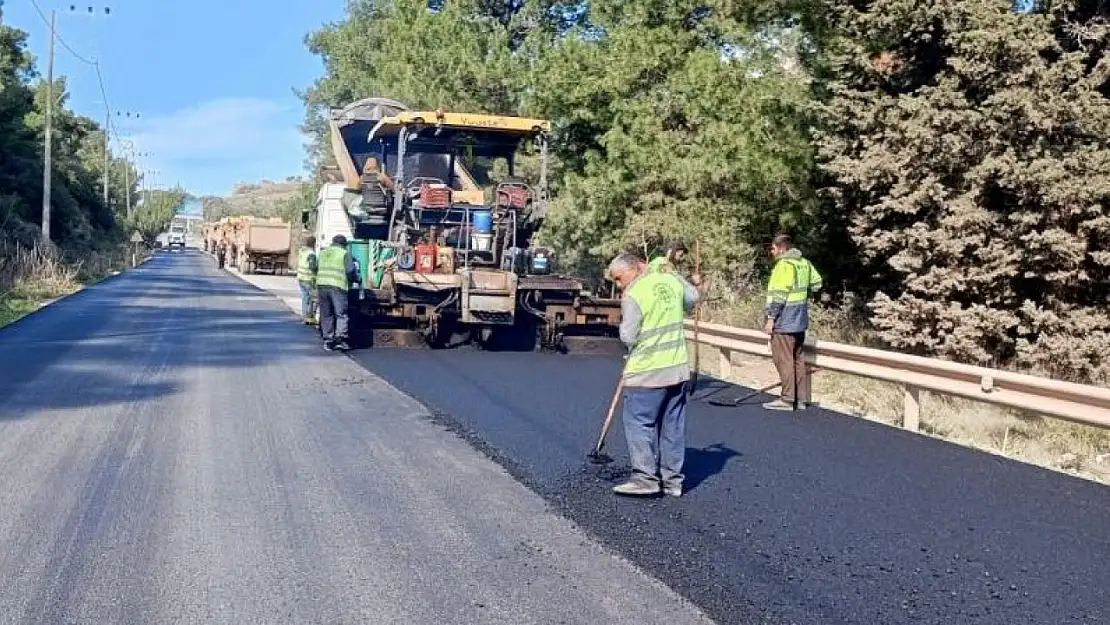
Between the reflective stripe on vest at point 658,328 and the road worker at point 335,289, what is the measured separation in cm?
878

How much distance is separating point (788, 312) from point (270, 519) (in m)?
6.13

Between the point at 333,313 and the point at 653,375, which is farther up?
the point at 653,375

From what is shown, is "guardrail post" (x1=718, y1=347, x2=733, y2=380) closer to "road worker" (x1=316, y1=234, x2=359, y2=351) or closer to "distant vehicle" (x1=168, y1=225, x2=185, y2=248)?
"road worker" (x1=316, y1=234, x2=359, y2=351)

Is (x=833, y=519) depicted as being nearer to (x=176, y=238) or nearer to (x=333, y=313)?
(x=333, y=313)

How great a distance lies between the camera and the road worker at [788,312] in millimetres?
11094

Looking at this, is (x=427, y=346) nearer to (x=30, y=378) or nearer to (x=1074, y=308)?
(x=30, y=378)

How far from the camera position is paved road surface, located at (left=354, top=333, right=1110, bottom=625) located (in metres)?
5.14

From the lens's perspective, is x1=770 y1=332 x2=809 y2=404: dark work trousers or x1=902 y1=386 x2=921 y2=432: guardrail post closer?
x1=902 y1=386 x2=921 y2=432: guardrail post

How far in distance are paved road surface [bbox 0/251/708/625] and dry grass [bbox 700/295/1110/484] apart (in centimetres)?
439

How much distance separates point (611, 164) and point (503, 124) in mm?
4661

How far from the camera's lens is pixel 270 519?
634cm

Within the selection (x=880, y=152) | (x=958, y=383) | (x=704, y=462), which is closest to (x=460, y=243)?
(x=880, y=152)

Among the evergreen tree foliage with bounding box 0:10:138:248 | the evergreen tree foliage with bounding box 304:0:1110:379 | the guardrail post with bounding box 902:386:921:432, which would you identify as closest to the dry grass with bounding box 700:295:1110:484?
the guardrail post with bounding box 902:386:921:432

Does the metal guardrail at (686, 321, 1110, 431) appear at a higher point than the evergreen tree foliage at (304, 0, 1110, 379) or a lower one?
lower
